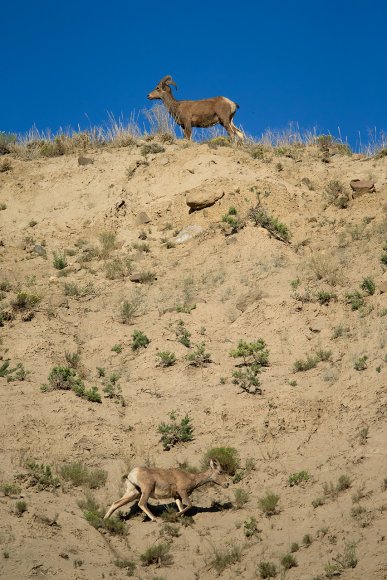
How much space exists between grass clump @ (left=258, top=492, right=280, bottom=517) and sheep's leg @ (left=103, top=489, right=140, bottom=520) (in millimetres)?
1931

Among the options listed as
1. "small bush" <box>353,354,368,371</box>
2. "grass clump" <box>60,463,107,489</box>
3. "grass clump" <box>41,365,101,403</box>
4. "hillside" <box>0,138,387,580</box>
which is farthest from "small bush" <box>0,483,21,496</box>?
"small bush" <box>353,354,368,371</box>

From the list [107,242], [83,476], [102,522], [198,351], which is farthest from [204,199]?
[102,522]

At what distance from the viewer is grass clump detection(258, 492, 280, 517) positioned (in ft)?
39.5

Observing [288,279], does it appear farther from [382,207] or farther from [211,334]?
[382,207]

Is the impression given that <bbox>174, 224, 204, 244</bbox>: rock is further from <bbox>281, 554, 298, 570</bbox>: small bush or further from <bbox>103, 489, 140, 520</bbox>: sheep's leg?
<bbox>281, 554, 298, 570</bbox>: small bush

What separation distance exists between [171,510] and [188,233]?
11.4 m

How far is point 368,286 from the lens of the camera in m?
17.7

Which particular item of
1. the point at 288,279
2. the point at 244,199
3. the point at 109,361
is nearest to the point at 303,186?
the point at 244,199

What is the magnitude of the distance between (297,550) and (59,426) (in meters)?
5.39

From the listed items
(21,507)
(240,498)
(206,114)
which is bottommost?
(240,498)

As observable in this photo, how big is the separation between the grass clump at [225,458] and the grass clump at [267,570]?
2825 millimetres

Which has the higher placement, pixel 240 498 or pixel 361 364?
pixel 361 364

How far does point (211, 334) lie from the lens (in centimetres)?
1783

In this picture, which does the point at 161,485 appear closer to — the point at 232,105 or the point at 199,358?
the point at 199,358
